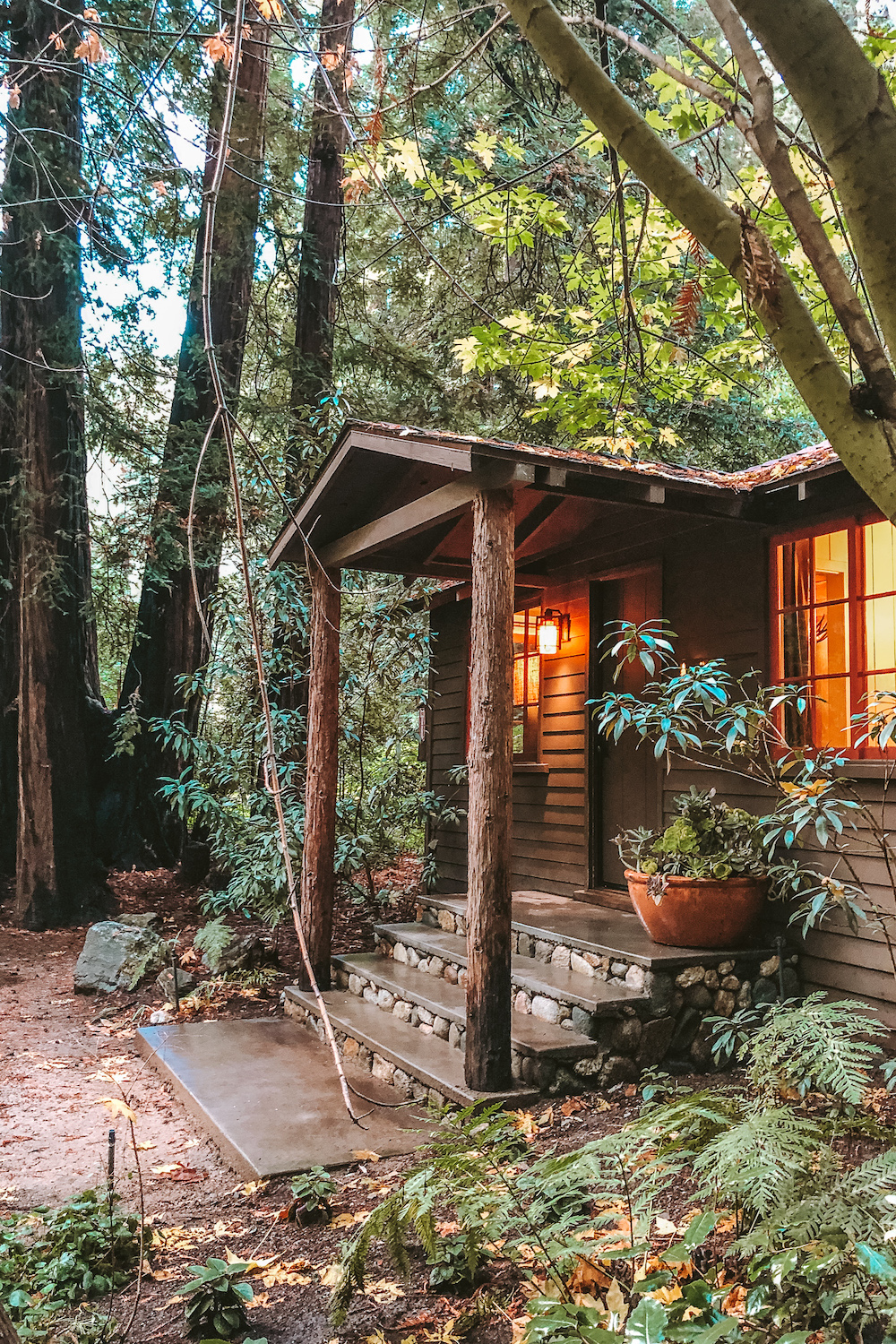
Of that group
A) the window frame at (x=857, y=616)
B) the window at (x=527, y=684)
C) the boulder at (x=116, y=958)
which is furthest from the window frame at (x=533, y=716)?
the boulder at (x=116, y=958)

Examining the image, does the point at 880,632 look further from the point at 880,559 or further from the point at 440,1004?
the point at 440,1004

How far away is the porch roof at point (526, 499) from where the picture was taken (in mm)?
4434

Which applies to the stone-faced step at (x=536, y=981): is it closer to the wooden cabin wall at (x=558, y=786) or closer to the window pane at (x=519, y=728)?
the wooden cabin wall at (x=558, y=786)

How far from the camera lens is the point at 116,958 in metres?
6.94

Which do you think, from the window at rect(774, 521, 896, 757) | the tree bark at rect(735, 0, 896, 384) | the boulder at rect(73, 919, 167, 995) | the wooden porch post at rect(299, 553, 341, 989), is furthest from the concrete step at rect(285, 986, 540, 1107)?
the tree bark at rect(735, 0, 896, 384)

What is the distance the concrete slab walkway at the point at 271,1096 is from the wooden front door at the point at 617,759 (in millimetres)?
2465

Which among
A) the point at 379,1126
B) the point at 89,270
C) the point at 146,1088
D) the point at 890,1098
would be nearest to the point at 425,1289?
the point at 379,1126

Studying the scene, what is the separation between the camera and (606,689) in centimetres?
684

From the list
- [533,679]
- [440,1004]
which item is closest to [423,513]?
[440,1004]

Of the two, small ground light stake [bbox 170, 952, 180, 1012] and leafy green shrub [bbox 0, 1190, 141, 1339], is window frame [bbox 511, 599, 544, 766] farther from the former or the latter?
leafy green shrub [bbox 0, 1190, 141, 1339]

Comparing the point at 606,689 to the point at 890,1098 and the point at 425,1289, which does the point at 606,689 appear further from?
the point at 425,1289

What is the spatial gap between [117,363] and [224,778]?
4506 millimetres

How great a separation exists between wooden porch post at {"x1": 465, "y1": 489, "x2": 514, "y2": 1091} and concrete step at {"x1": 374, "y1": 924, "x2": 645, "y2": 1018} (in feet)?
1.81

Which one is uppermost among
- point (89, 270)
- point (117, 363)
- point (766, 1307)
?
point (89, 270)
